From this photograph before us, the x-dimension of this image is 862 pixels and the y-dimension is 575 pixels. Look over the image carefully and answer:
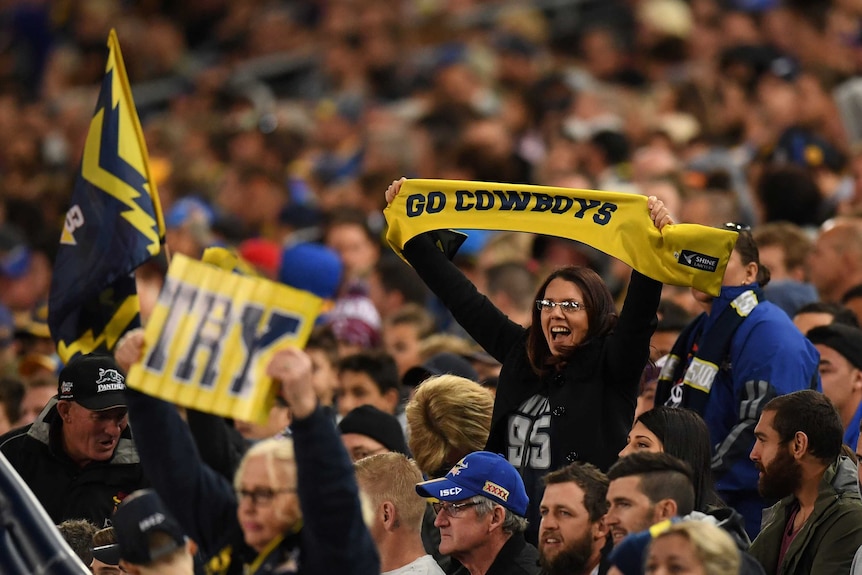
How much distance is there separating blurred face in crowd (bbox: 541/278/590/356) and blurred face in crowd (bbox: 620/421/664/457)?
0.43 m

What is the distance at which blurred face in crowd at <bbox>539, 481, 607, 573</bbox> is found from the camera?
19.1 feet

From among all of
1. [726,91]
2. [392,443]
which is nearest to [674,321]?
[392,443]

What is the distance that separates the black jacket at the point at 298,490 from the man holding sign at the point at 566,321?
5.43ft

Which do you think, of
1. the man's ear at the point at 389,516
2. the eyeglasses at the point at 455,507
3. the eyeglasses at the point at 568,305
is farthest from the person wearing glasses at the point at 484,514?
the eyeglasses at the point at 568,305

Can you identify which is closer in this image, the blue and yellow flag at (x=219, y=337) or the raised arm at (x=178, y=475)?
the blue and yellow flag at (x=219, y=337)

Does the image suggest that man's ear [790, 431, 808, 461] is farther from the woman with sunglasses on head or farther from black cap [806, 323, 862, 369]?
black cap [806, 323, 862, 369]

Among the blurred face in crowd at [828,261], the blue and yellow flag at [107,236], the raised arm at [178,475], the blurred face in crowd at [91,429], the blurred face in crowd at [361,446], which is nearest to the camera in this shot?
the raised arm at [178,475]

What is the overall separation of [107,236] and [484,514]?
2.43 m

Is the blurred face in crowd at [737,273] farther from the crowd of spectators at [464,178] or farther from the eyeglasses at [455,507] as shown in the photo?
the eyeglasses at [455,507]

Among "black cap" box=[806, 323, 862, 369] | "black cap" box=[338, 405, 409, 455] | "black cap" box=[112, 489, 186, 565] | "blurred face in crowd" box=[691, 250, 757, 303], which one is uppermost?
"blurred face in crowd" box=[691, 250, 757, 303]

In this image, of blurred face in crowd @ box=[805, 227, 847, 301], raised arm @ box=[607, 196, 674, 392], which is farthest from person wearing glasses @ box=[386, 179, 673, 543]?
blurred face in crowd @ box=[805, 227, 847, 301]

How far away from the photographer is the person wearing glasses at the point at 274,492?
15.6 feet

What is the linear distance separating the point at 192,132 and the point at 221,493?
41.2ft

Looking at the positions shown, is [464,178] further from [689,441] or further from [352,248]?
[689,441]
